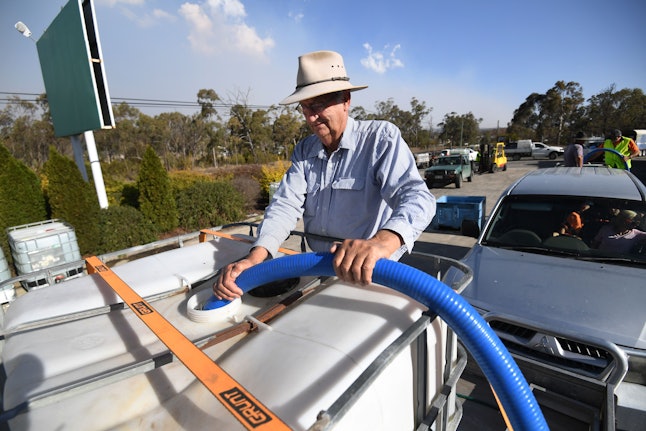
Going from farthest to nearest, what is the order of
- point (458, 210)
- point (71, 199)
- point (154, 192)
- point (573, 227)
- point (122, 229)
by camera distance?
point (154, 192)
point (458, 210)
point (122, 229)
point (71, 199)
point (573, 227)

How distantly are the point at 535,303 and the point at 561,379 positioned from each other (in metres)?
0.51

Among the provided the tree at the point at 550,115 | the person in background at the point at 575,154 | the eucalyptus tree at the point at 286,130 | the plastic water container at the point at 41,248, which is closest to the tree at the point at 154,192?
the plastic water container at the point at 41,248

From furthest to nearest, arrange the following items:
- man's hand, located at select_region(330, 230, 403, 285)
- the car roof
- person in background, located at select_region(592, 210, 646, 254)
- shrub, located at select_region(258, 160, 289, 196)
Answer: shrub, located at select_region(258, 160, 289, 196), the car roof, person in background, located at select_region(592, 210, 646, 254), man's hand, located at select_region(330, 230, 403, 285)

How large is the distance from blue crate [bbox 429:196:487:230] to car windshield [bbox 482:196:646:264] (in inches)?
135

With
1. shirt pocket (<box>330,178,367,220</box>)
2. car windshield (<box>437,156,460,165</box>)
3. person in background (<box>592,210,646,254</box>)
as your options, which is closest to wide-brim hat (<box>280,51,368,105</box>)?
shirt pocket (<box>330,178,367,220</box>)

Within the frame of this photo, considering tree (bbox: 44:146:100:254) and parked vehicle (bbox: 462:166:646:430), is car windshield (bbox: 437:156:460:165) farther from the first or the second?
tree (bbox: 44:146:100:254)

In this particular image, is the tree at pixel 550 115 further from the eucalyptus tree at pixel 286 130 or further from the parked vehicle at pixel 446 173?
the parked vehicle at pixel 446 173

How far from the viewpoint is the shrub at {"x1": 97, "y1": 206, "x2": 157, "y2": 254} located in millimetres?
6336

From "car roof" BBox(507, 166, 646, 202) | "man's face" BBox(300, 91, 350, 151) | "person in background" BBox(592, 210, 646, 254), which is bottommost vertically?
"person in background" BBox(592, 210, 646, 254)

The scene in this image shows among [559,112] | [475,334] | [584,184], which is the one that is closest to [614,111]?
[559,112]

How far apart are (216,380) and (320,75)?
142cm

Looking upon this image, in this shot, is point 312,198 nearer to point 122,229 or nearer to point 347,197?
point 347,197

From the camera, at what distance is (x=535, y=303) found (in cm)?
220

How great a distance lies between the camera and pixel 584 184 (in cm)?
323
